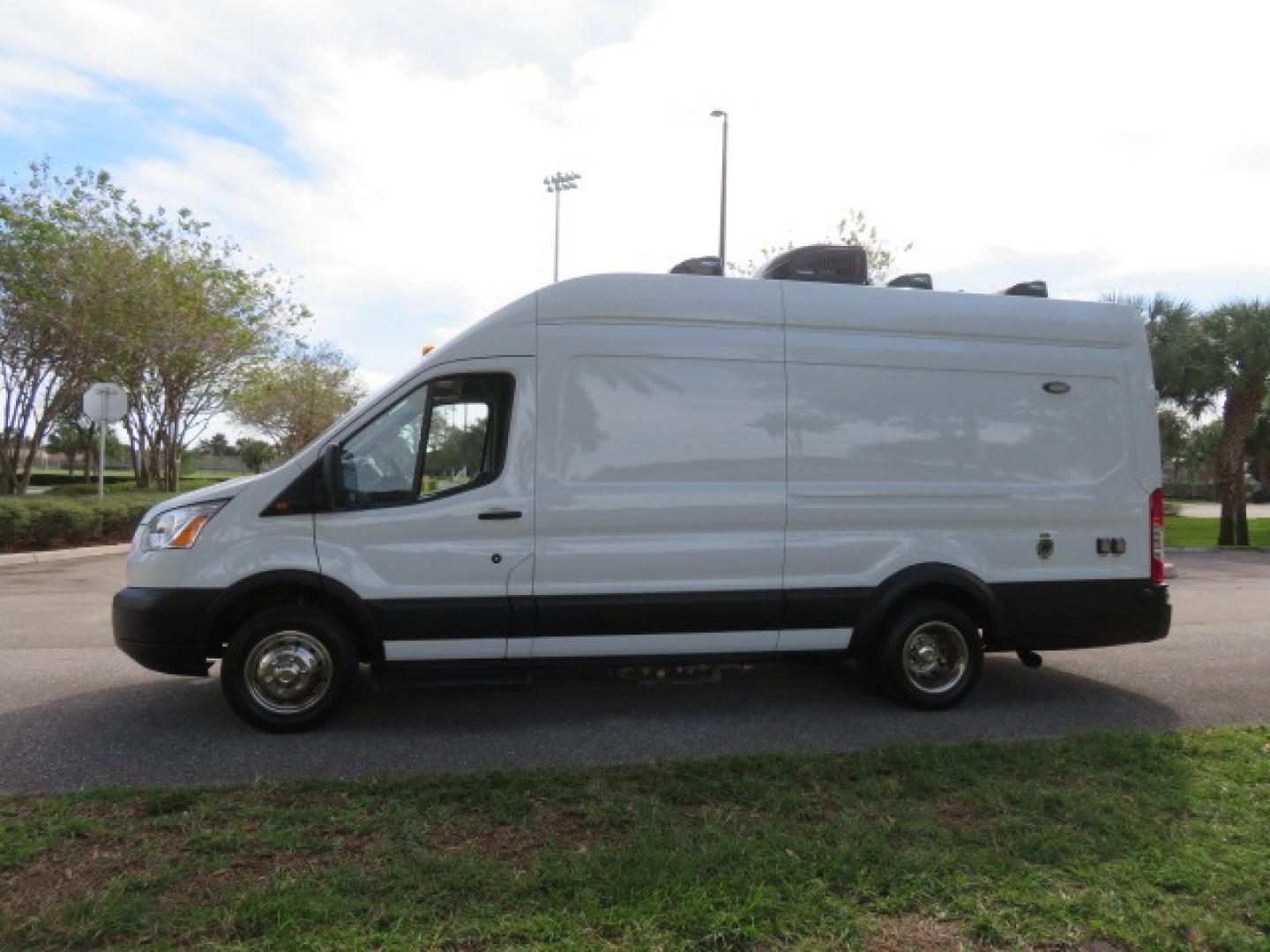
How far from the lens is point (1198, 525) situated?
34.4 metres

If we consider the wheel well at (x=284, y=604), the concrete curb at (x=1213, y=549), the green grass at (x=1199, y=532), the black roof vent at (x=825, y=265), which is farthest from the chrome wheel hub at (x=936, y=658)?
the green grass at (x=1199, y=532)

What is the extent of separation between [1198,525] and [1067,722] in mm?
34592

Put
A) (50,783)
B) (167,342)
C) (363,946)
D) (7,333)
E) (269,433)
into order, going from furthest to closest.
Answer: (269,433)
(167,342)
(7,333)
(50,783)
(363,946)

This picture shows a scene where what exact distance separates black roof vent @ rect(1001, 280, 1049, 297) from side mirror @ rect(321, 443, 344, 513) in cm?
449

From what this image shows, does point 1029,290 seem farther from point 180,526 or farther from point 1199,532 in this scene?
point 1199,532

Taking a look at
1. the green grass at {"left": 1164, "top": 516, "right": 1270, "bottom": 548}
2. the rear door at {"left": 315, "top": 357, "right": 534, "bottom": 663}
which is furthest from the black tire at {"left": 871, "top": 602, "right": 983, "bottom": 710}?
the green grass at {"left": 1164, "top": 516, "right": 1270, "bottom": 548}

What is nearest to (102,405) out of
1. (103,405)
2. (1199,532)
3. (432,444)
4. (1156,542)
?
(103,405)

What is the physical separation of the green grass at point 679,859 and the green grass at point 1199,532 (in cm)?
2223

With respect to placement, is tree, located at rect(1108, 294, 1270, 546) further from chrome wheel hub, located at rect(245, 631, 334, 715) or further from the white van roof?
chrome wheel hub, located at rect(245, 631, 334, 715)

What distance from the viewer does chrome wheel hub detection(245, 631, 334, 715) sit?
5.08m

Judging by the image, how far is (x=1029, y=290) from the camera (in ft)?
20.1

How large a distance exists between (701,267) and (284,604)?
3.30m

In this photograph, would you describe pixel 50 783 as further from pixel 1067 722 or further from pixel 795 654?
pixel 1067 722

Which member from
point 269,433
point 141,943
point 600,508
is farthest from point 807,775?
point 269,433
